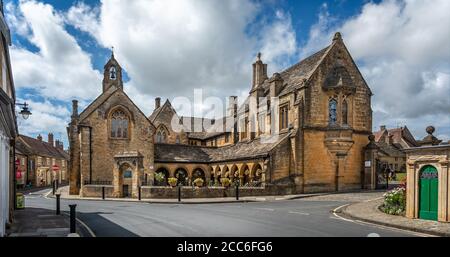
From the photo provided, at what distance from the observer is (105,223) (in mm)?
13305

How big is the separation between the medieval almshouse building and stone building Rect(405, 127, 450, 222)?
14484mm

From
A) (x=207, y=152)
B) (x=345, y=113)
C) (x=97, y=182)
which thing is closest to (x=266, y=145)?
(x=345, y=113)

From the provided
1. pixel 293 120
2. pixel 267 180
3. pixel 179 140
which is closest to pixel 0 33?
pixel 267 180

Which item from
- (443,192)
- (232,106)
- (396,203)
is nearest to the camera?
(443,192)

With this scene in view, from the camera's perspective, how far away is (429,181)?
13.6 meters

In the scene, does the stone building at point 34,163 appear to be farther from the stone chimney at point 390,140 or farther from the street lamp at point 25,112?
the stone chimney at point 390,140

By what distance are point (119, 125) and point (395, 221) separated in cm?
2843

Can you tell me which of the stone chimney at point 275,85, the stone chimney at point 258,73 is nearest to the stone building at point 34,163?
the stone chimney at point 258,73

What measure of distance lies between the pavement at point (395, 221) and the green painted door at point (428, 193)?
0.43m

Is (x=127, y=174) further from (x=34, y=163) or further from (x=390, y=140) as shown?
(x=390, y=140)

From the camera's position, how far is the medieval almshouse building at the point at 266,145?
1136 inches

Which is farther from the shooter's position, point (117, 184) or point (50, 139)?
point (50, 139)
